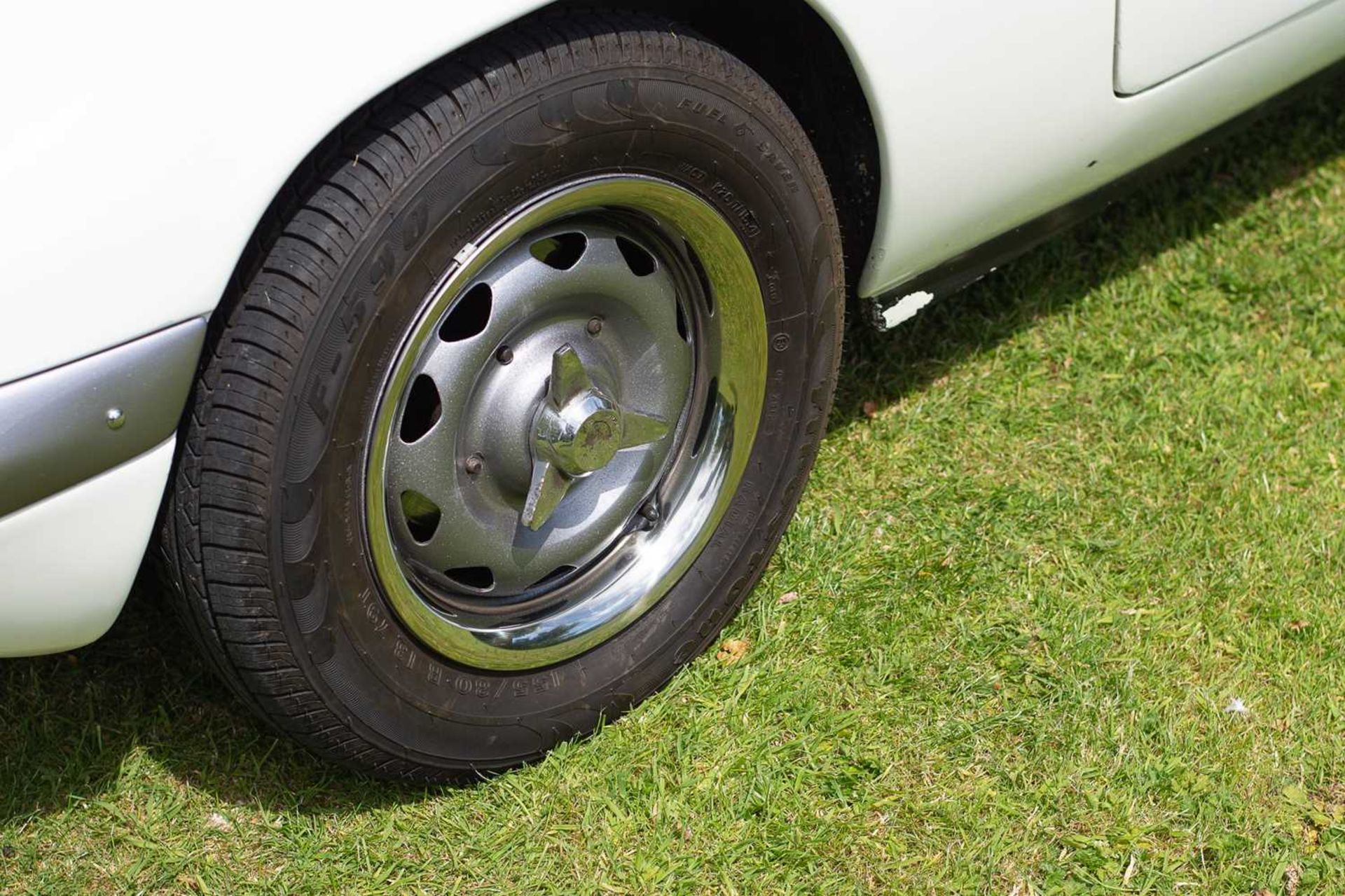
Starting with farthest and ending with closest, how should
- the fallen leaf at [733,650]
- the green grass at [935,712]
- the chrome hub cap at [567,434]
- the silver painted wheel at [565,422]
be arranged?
the fallen leaf at [733,650]
the green grass at [935,712]
the chrome hub cap at [567,434]
the silver painted wheel at [565,422]

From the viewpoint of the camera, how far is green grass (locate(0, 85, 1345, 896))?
7.21 feet

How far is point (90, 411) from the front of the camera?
1.55 meters

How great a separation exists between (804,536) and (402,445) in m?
1.01

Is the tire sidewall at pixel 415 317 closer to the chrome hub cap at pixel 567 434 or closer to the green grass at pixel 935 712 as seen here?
the green grass at pixel 935 712

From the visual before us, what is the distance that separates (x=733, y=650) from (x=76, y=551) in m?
1.24

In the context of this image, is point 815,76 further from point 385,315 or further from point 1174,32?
point 385,315

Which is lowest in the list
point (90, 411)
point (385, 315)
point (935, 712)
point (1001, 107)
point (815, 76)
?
point (935, 712)

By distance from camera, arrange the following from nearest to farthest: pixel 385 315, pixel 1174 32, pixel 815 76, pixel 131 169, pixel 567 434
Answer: pixel 131 169 < pixel 385 315 < pixel 567 434 < pixel 815 76 < pixel 1174 32

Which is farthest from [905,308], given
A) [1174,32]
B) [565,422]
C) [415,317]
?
[415,317]

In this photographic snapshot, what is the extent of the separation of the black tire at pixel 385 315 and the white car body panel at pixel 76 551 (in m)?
0.09

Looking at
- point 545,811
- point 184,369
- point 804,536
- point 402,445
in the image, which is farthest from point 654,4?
point 545,811

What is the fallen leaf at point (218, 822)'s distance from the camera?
223 centimetres

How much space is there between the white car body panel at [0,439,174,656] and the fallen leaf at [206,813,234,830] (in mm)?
610

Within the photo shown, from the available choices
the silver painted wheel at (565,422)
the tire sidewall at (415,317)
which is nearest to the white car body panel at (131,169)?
the tire sidewall at (415,317)
